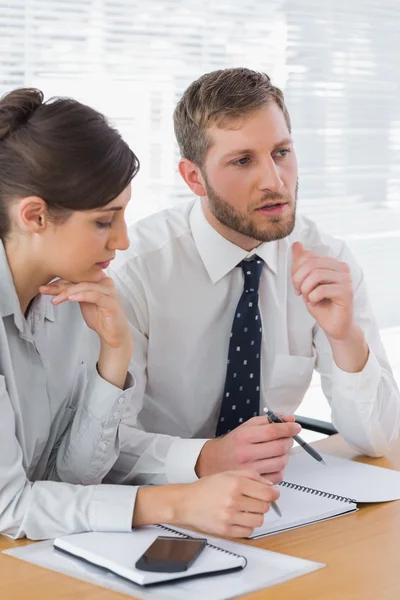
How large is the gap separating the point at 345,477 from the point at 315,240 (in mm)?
710

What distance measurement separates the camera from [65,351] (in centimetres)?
184

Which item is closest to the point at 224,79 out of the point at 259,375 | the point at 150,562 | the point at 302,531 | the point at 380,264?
the point at 259,375

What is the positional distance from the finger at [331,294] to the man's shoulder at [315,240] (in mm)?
406

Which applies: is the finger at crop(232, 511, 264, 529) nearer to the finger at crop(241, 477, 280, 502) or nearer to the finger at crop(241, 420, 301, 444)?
the finger at crop(241, 477, 280, 502)

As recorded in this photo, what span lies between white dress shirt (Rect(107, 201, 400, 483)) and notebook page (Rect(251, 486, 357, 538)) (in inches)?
13.6

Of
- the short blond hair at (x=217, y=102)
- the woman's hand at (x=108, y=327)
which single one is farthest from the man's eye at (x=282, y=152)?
the woman's hand at (x=108, y=327)

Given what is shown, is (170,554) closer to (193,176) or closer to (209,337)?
(209,337)

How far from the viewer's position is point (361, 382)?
213 centimetres

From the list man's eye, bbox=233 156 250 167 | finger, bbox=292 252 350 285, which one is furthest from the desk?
man's eye, bbox=233 156 250 167

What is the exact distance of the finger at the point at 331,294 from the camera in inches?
78.5

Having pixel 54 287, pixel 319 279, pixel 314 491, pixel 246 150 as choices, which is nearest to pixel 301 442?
pixel 314 491

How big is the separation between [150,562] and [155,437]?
0.56 m

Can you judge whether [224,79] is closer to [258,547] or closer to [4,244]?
[4,244]

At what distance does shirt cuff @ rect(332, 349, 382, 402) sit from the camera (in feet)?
6.96
